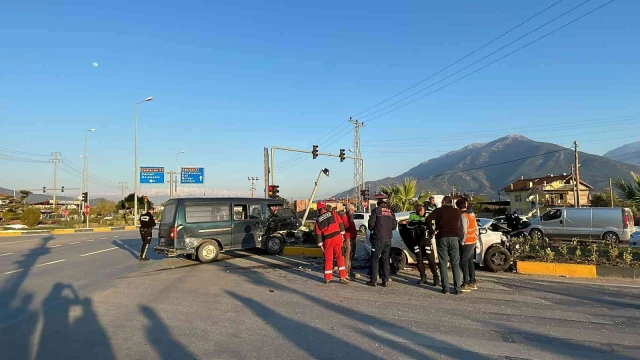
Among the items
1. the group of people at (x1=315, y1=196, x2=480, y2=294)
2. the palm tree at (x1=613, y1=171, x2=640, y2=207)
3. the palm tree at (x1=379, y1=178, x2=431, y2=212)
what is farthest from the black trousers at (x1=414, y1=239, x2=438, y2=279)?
the palm tree at (x1=379, y1=178, x2=431, y2=212)

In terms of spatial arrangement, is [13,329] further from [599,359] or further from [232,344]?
[599,359]

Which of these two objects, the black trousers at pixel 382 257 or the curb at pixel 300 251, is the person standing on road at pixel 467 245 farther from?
the curb at pixel 300 251

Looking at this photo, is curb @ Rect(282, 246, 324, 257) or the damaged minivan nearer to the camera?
the damaged minivan

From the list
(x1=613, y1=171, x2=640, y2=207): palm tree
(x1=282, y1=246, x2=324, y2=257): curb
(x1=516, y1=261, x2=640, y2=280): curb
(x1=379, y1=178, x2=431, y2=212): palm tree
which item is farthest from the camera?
(x1=379, y1=178, x2=431, y2=212): palm tree

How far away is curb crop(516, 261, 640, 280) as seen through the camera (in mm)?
9430

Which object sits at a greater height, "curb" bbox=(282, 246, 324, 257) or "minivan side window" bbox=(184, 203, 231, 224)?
"minivan side window" bbox=(184, 203, 231, 224)

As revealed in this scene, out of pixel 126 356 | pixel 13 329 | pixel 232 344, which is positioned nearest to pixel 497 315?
pixel 232 344

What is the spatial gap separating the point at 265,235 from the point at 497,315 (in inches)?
335

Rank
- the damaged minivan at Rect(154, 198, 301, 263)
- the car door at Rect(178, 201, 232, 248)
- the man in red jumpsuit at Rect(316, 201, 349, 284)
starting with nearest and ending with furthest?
the man in red jumpsuit at Rect(316, 201, 349, 284), the damaged minivan at Rect(154, 198, 301, 263), the car door at Rect(178, 201, 232, 248)

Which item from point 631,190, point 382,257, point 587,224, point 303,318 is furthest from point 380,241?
point 587,224

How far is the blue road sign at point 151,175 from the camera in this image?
41031mm

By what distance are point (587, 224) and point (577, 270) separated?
34.7 feet

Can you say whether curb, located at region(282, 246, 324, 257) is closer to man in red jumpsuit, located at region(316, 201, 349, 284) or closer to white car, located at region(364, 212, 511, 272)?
white car, located at region(364, 212, 511, 272)

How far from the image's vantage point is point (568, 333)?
5207mm
